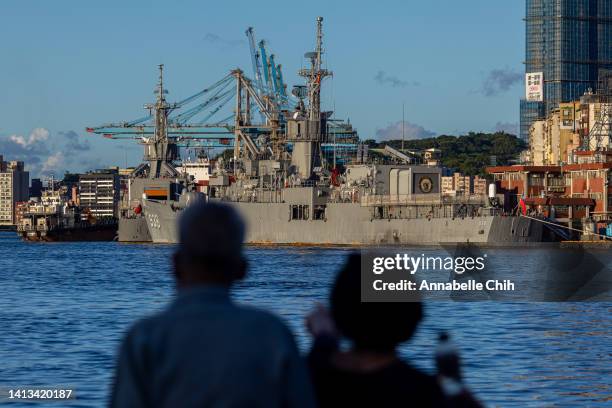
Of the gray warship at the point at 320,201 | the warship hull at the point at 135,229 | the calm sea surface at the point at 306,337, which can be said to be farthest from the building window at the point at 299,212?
the calm sea surface at the point at 306,337

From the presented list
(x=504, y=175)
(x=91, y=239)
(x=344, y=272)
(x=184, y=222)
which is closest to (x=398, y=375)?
(x=344, y=272)

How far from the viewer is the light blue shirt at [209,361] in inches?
189

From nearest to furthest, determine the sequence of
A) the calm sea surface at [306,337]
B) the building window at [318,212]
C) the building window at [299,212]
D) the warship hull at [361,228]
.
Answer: the calm sea surface at [306,337], the warship hull at [361,228], the building window at [318,212], the building window at [299,212]

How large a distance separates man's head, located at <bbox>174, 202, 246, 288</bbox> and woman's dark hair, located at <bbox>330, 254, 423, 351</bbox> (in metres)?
0.90

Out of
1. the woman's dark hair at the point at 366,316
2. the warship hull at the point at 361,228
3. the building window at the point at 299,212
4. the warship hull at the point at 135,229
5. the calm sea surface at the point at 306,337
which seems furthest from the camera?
the warship hull at the point at 135,229

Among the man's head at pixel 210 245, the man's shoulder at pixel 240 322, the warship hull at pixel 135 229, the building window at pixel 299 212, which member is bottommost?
the warship hull at pixel 135 229

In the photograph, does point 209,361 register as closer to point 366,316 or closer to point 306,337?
point 366,316

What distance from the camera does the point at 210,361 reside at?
4.82 metres

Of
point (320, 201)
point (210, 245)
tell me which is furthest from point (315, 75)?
point (210, 245)

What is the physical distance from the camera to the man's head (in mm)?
5039

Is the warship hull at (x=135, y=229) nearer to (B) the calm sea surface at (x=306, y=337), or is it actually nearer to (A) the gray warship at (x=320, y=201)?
(A) the gray warship at (x=320, y=201)

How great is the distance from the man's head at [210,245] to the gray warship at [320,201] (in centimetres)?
8589

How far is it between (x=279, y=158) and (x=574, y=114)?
138ft

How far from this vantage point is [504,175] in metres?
126
